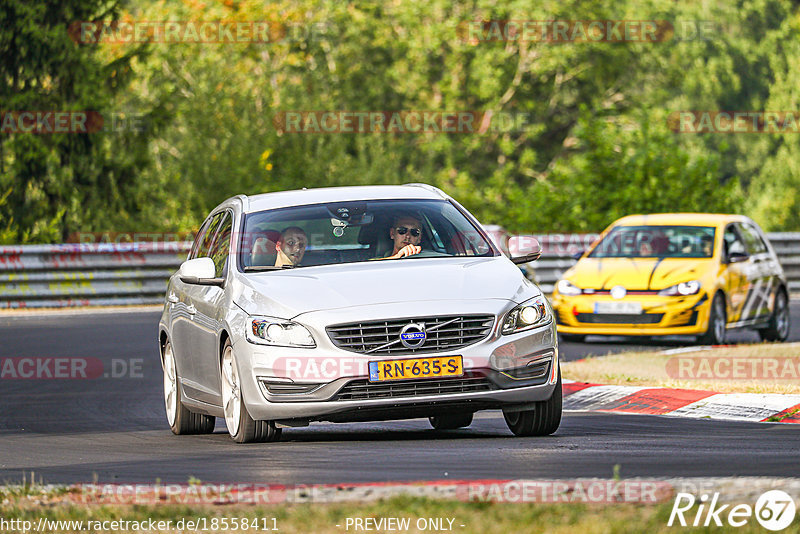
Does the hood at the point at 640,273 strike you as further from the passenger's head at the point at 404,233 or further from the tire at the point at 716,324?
the passenger's head at the point at 404,233

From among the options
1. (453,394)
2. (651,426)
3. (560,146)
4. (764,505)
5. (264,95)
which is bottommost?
(560,146)

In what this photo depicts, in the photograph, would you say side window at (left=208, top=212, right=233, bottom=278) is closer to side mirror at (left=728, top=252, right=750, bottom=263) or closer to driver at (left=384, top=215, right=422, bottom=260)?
driver at (left=384, top=215, right=422, bottom=260)

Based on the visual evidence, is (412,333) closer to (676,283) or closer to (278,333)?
(278,333)

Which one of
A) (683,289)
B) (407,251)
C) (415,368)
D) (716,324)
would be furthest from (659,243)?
(415,368)

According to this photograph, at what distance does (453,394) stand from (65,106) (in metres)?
25.4

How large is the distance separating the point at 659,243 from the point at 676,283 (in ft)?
4.58

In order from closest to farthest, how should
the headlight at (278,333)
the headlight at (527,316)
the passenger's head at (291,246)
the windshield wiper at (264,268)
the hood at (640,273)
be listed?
1. the headlight at (278,333)
2. the headlight at (527,316)
3. the windshield wiper at (264,268)
4. the passenger's head at (291,246)
5. the hood at (640,273)

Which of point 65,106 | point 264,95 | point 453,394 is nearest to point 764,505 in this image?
point 453,394

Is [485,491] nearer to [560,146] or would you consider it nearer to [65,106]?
[65,106]

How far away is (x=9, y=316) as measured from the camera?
24.0 meters

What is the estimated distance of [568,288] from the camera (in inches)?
755

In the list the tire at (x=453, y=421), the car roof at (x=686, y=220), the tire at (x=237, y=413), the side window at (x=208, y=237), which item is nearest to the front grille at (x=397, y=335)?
the tire at (x=237, y=413)

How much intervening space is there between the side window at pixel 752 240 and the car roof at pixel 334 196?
9.83 m

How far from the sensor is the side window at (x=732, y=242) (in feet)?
64.1
